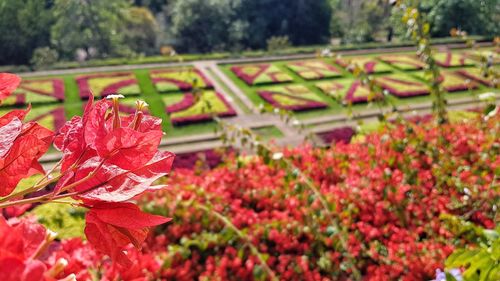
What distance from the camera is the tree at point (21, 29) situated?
18672mm

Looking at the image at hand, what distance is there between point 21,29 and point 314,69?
1212 centimetres

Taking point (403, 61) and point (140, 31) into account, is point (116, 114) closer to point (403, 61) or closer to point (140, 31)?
point (403, 61)

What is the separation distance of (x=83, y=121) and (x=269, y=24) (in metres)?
24.7

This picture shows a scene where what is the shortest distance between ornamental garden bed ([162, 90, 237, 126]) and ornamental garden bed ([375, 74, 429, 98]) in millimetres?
4919

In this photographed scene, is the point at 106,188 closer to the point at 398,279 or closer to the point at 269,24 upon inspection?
the point at 398,279

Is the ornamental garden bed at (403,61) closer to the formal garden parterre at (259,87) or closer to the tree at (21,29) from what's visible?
the formal garden parterre at (259,87)

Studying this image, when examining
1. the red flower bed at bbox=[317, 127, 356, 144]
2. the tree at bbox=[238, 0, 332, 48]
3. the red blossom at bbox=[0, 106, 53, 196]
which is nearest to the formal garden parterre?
the red flower bed at bbox=[317, 127, 356, 144]

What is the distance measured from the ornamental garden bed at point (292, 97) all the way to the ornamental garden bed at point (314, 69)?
1.38 m

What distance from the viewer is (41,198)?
0.53 meters

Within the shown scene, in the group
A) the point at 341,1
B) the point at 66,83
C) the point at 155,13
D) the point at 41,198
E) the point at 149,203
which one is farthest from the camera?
the point at 341,1

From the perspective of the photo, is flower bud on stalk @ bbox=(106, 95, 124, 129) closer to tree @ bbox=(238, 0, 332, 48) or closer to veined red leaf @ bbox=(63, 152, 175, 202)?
veined red leaf @ bbox=(63, 152, 175, 202)

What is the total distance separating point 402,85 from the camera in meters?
15.5

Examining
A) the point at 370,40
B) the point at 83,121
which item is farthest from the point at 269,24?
the point at 83,121

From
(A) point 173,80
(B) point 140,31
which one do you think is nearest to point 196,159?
(A) point 173,80
